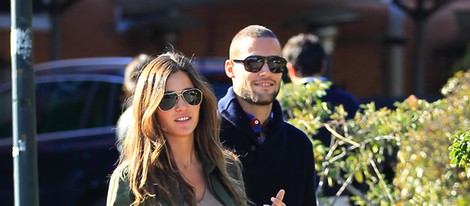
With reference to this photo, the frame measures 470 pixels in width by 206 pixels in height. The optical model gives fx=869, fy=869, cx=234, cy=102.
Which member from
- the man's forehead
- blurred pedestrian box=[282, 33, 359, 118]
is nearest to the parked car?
blurred pedestrian box=[282, 33, 359, 118]

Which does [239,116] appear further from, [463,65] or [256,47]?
[463,65]

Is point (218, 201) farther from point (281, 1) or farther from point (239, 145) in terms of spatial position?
point (281, 1)

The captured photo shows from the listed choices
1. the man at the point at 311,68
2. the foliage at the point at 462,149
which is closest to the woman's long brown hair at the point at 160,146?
the foliage at the point at 462,149

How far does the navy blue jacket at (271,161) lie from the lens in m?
3.65

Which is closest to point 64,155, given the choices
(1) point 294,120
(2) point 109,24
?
(1) point 294,120

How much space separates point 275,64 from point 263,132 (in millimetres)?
301

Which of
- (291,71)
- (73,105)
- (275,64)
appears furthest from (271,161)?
(73,105)

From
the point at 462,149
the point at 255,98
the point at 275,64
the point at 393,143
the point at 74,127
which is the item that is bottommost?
the point at 74,127

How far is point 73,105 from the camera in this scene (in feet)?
24.3

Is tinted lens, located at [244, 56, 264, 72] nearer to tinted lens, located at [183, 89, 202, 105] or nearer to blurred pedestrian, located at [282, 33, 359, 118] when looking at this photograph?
tinted lens, located at [183, 89, 202, 105]

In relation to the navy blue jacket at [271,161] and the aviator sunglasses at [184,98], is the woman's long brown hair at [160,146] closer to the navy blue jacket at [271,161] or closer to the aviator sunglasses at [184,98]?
the aviator sunglasses at [184,98]

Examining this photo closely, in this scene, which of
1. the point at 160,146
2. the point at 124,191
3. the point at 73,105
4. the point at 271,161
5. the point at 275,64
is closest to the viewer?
the point at 124,191

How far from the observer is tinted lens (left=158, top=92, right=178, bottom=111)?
299 cm

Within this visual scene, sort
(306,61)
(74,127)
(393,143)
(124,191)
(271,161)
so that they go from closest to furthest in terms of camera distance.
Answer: (124,191), (271,161), (393,143), (306,61), (74,127)
